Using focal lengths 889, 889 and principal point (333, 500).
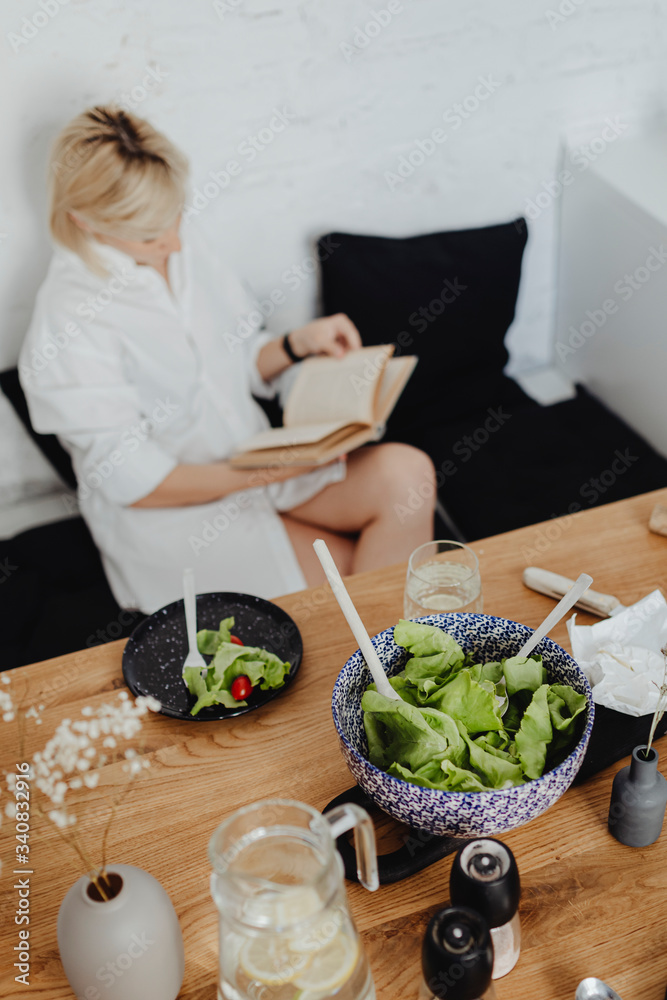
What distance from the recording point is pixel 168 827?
2.98 ft

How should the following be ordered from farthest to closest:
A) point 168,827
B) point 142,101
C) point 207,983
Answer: point 142,101
point 168,827
point 207,983

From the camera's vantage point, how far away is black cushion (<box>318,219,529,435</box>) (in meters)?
1.96

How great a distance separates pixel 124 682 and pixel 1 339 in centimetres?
108

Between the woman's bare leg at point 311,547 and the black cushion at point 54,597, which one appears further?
the woman's bare leg at point 311,547

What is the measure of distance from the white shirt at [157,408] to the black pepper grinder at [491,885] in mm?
1077

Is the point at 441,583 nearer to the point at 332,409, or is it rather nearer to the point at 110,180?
the point at 332,409

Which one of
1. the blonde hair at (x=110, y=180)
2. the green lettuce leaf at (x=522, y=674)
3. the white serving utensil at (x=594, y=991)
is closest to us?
the white serving utensil at (x=594, y=991)

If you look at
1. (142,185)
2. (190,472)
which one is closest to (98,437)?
(190,472)

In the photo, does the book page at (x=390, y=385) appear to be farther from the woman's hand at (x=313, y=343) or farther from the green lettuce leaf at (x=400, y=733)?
the green lettuce leaf at (x=400, y=733)

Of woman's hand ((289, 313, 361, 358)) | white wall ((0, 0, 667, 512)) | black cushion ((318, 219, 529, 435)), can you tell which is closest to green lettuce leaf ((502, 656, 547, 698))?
woman's hand ((289, 313, 361, 358))

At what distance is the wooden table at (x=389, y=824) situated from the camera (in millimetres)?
770

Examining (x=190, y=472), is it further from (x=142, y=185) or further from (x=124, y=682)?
(x=124, y=682)

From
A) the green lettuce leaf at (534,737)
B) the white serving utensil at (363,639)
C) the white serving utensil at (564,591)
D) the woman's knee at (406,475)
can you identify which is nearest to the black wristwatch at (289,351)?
the woman's knee at (406,475)

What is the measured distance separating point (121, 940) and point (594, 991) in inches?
15.2
